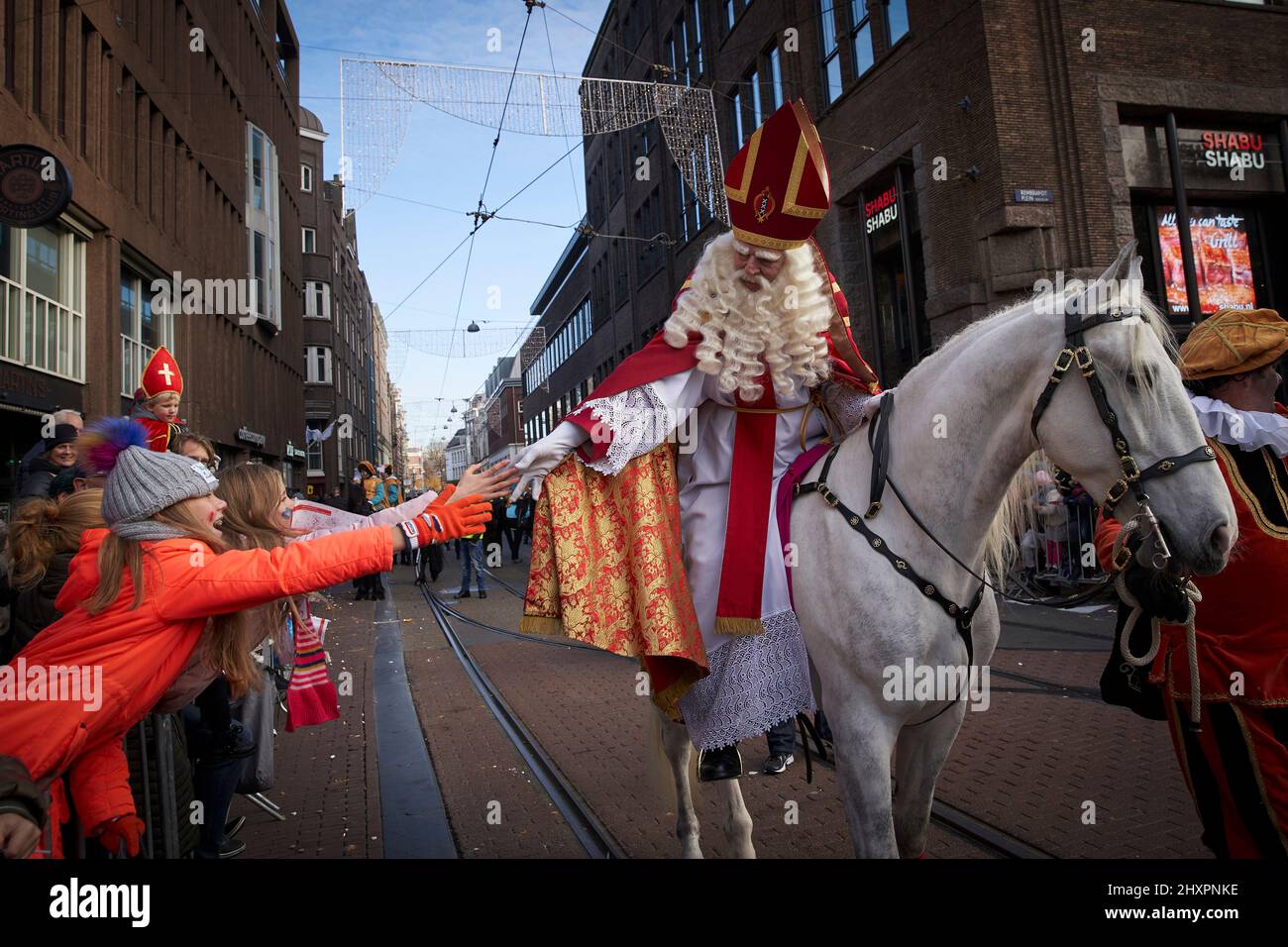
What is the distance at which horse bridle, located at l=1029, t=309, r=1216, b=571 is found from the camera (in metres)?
1.93

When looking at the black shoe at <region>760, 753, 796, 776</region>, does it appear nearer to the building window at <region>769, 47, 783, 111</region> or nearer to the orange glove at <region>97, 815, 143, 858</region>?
the orange glove at <region>97, 815, 143, 858</region>

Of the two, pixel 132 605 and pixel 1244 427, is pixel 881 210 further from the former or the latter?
pixel 132 605

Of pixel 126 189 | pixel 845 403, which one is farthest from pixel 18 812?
pixel 126 189

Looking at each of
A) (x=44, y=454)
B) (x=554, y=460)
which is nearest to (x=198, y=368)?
(x=44, y=454)

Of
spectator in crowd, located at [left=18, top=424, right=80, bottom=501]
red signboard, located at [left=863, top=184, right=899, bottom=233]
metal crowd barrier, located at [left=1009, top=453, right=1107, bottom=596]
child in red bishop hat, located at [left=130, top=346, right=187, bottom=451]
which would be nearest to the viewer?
spectator in crowd, located at [left=18, top=424, right=80, bottom=501]

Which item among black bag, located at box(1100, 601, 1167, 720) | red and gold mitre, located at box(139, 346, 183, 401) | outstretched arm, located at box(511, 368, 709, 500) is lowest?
black bag, located at box(1100, 601, 1167, 720)

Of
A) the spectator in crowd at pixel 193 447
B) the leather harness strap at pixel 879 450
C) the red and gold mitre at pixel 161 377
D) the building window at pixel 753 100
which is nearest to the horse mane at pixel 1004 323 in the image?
the leather harness strap at pixel 879 450

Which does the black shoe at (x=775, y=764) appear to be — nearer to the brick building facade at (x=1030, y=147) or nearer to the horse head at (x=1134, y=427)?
the horse head at (x=1134, y=427)

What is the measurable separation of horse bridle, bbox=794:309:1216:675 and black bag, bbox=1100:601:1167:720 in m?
0.62

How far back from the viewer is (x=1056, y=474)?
8.71 feet

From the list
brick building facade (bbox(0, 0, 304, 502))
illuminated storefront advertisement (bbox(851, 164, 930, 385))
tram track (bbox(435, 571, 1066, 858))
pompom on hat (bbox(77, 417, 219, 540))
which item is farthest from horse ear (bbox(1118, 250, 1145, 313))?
illuminated storefront advertisement (bbox(851, 164, 930, 385))

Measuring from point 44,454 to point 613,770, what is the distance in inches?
168
